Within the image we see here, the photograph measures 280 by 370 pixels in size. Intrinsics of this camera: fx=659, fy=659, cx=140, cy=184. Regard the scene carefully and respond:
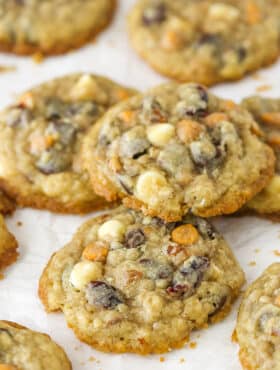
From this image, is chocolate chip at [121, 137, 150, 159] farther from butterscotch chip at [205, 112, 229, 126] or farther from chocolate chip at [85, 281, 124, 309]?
chocolate chip at [85, 281, 124, 309]

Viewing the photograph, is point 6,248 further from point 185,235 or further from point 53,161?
point 185,235

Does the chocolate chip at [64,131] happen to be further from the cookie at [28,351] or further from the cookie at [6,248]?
the cookie at [28,351]

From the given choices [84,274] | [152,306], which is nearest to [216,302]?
[152,306]

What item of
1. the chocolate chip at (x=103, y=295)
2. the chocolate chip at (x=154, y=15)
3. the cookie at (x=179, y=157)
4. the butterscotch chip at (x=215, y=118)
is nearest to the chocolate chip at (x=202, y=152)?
the cookie at (x=179, y=157)

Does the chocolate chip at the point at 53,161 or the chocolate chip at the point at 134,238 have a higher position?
the chocolate chip at the point at 53,161

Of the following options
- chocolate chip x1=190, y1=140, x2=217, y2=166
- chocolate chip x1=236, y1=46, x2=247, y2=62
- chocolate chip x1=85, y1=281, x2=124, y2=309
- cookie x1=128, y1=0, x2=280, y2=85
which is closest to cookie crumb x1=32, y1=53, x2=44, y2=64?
cookie x1=128, y1=0, x2=280, y2=85

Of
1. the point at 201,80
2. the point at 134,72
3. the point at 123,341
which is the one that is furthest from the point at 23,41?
the point at 123,341

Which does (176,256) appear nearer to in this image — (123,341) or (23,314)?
(123,341)
